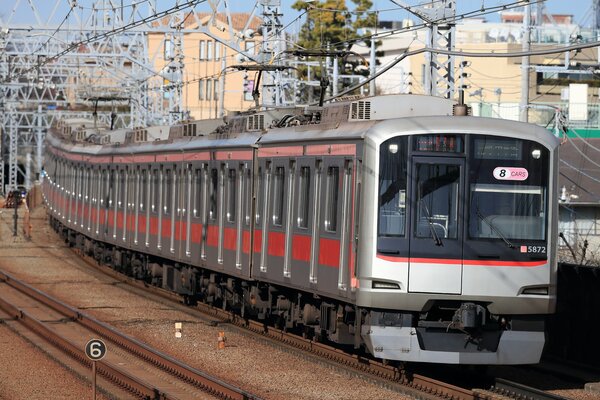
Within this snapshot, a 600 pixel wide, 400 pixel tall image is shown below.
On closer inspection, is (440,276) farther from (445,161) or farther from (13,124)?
(13,124)

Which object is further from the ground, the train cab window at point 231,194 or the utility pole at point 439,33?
the utility pole at point 439,33

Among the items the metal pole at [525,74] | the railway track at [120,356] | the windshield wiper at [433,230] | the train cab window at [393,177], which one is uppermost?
the metal pole at [525,74]

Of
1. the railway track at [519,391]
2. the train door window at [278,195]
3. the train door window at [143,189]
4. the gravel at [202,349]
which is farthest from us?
the train door window at [143,189]

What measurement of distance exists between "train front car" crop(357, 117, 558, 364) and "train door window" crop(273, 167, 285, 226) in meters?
3.26

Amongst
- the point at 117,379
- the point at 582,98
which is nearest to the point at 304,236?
the point at 117,379

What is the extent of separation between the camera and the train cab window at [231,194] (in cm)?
1873

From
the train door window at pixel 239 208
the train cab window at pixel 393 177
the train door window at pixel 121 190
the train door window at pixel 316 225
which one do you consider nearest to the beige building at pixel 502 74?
the train door window at pixel 121 190

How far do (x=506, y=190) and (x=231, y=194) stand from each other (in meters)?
6.49

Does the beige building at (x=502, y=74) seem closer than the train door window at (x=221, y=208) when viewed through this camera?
No

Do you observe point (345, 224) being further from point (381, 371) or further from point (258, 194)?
point (258, 194)

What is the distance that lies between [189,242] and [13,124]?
177ft

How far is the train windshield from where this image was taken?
1311 centimetres

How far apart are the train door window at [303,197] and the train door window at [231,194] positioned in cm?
312

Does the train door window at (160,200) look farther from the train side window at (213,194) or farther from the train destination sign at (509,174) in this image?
the train destination sign at (509,174)
